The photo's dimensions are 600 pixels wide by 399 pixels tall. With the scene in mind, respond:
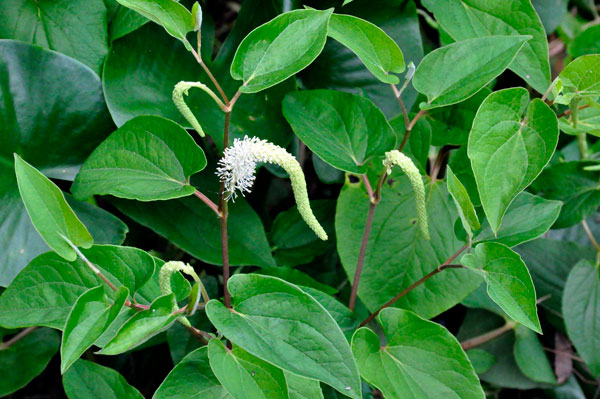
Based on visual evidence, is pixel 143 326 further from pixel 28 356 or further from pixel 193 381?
pixel 28 356

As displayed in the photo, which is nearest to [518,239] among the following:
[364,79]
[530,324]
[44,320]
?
[530,324]

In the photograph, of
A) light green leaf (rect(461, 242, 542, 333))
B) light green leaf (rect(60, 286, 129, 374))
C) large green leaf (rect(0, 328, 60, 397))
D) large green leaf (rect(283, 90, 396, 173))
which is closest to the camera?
light green leaf (rect(60, 286, 129, 374))

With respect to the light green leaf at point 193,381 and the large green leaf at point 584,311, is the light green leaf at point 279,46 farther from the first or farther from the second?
the large green leaf at point 584,311

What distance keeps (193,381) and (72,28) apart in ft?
1.52

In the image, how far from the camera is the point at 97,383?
60 cm

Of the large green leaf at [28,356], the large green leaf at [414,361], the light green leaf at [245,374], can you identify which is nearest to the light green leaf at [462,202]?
the large green leaf at [414,361]

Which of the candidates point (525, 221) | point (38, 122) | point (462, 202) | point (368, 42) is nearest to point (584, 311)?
point (525, 221)

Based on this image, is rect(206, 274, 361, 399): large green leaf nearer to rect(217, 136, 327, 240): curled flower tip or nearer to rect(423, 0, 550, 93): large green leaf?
rect(217, 136, 327, 240): curled flower tip

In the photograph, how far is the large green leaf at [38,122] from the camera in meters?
0.64

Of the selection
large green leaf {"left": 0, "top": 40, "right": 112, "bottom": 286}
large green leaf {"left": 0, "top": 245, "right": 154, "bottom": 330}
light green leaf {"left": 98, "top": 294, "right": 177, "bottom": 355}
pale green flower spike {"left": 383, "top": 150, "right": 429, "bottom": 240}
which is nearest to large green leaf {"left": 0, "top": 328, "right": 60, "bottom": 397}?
large green leaf {"left": 0, "top": 40, "right": 112, "bottom": 286}

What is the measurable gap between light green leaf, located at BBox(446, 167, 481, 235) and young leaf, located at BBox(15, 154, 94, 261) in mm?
329

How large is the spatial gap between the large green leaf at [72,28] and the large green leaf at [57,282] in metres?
0.30

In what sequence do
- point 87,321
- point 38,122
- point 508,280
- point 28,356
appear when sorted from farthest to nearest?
point 28,356
point 38,122
point 508,280
point 87,321

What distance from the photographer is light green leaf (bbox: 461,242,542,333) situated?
1.64 ft
